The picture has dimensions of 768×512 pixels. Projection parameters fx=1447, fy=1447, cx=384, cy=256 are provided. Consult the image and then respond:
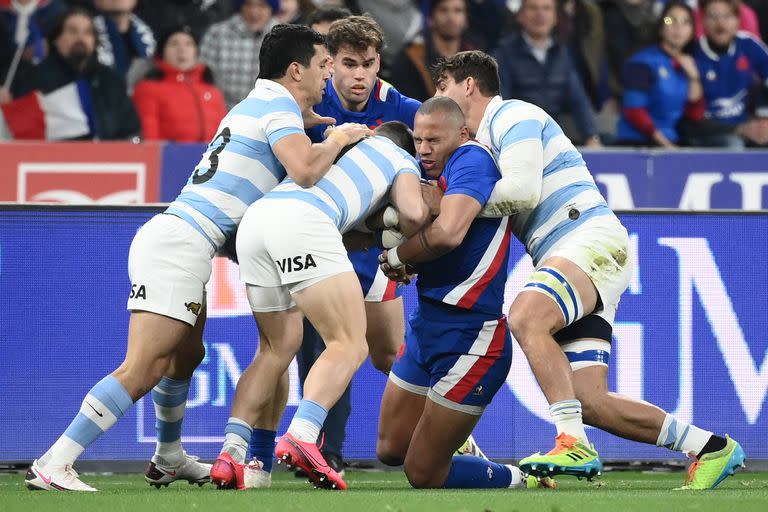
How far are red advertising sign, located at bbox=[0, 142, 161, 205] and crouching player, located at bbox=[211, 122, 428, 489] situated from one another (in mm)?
4629

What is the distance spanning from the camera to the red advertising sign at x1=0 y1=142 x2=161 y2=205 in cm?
→ 1144

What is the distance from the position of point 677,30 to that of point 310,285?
733cm

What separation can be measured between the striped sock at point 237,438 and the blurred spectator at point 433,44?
5914 mm

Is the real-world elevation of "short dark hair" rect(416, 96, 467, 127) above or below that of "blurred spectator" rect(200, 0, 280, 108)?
above

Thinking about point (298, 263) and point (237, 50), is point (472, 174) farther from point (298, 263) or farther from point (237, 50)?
point (237, 50)

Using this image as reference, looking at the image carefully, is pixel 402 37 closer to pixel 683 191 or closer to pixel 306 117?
pixel 683 191

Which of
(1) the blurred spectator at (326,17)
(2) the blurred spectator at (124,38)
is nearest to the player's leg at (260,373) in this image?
(1) the blurred spectator at (326,17)

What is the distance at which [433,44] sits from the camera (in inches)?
498

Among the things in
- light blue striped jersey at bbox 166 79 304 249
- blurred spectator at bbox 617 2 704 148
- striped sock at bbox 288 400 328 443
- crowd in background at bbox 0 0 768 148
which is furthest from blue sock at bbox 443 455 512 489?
blurred spectator at bbox 617 2 704 148

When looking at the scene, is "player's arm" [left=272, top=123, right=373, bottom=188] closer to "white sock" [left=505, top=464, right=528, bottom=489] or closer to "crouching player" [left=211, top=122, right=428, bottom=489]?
"crouching player" [left=211, top=122, right=428, bottom=489]

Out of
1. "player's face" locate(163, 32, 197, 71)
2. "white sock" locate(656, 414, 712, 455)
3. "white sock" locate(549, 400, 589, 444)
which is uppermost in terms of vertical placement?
"player's face" locate(163, 32, 197, 71)

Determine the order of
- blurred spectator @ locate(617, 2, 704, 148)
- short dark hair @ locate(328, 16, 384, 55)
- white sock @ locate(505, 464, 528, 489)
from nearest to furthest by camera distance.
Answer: white sock @ locate(505, 464, 528, 489)
short dark hair @ locate(328, 16, 384, 55)
blurred spectator @ locate(617, 2, 704, 148)

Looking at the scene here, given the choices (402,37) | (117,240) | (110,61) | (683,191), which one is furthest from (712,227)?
(110,61)

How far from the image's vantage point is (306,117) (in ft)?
24.4
